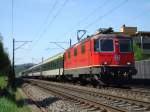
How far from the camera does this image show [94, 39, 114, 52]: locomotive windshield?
78.6ft

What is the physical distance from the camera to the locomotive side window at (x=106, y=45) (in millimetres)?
24047

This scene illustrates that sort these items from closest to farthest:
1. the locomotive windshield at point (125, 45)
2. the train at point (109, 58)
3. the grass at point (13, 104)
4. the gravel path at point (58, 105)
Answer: the grass at point (13, 104) < the gravel path at point (58, 105) < the train at point (109, 58) < the locomotive windshield at point (125, 45)

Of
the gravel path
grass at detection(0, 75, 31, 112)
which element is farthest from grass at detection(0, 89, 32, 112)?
the gravel path

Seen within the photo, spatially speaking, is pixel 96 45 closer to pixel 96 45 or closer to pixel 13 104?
pixel 96 45

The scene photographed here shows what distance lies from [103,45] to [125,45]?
138 centimetres

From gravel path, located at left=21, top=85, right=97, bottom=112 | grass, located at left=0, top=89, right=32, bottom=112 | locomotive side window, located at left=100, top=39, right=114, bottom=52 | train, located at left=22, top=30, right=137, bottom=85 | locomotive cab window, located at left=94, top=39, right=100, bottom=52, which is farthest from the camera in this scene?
locomotive side window, located at left=100, top=39, right=114, bottom=52

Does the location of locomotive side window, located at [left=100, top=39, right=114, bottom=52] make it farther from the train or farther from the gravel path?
the gravel path

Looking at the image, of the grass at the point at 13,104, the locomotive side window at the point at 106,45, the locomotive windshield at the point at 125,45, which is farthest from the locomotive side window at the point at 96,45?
the grass at the point at 13,104

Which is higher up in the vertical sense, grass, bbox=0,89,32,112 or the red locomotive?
the red locomotive

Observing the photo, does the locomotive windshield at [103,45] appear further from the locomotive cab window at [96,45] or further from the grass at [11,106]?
the grass at [11,106]

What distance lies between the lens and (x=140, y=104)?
13328 mm

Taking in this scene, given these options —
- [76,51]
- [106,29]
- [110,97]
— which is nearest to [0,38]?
[76,51]

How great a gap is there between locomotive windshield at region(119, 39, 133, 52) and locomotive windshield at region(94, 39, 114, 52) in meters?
0.57

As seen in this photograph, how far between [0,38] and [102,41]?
4688 cm
